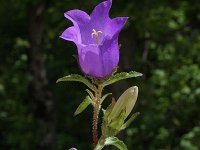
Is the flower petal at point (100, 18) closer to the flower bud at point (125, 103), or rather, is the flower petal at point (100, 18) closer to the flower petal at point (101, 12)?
the flower petal at point (101, 12)

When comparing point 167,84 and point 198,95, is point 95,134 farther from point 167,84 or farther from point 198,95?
point 167,84

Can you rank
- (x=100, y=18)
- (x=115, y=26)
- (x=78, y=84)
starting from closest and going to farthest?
1. (x=115, y=26)
2. (x=100, y=18)
3. (x=78, y=84)

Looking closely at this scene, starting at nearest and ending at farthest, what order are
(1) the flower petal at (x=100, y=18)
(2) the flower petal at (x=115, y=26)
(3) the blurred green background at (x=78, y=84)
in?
(2) the flower petal at (x=115, y=26) → (1) the flower petal at (x=100, y=18) → (3) the blurred green background at (x=78, y=84)

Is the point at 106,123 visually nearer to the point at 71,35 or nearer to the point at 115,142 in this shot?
the point at 115,142

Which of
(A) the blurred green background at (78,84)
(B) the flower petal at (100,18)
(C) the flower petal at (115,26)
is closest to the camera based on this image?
(C) the flower petal at (115,26)

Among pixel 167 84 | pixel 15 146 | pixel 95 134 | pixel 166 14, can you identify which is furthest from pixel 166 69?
pixel 95 134

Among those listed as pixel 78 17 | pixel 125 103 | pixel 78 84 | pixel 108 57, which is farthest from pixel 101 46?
pixel 78 84

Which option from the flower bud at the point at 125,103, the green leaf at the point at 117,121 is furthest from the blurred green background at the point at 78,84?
the green leaf at the point at 117,121

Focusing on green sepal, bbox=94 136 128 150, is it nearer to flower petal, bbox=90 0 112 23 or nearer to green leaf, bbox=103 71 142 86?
green leaf, bbox=103 71 142 86

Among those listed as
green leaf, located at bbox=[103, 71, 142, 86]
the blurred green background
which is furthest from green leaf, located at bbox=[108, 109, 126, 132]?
the blurred green background
